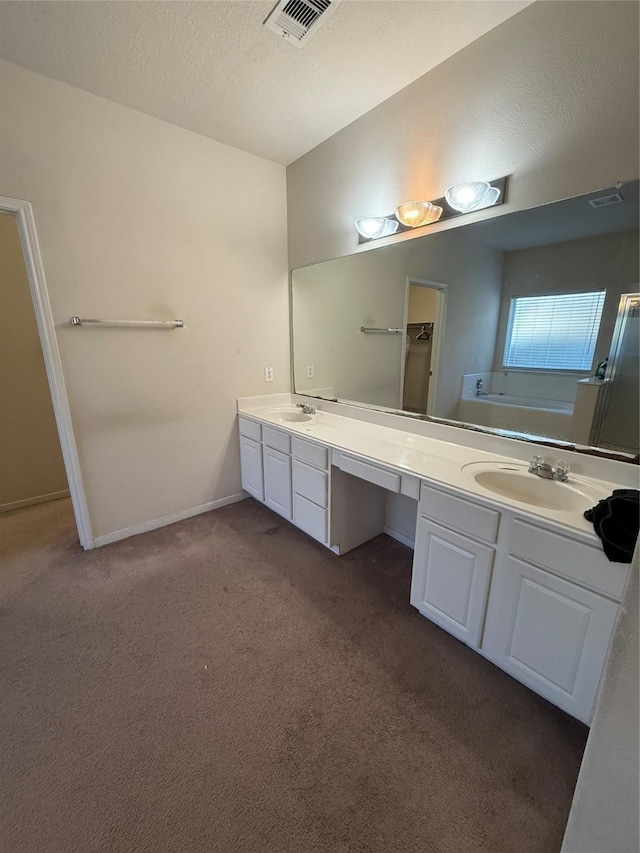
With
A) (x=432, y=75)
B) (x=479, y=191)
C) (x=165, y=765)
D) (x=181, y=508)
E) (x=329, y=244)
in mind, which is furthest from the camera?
(x=181, y=508)

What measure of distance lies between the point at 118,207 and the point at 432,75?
1.87 metres

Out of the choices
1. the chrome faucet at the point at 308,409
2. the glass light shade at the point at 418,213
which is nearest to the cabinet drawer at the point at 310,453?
the chrome faucet at the point at 308,409

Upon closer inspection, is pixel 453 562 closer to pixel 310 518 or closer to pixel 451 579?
pixel 451 579

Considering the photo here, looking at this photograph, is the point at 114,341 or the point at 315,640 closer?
the point at 315,640

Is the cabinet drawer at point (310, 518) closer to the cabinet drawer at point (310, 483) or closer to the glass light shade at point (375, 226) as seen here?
the cabinet drawer at point (310, 483)

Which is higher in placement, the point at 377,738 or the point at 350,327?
the point at 350,327

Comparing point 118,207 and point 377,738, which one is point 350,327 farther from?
point 377,738

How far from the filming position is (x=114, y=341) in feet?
7.16

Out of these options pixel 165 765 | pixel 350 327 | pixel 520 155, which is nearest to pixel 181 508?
pixel 165 765

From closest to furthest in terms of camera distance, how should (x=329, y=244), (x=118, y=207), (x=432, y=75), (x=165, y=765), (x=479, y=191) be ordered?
(x=165, y=765), (x=479, y=191), (x=432, y=75), (x=118, y=207), (x=329, y=244)

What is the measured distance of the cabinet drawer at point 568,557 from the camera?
108 centimetres

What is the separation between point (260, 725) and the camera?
1.28 meters

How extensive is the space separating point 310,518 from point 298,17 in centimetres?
247

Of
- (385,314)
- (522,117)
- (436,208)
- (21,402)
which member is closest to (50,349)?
(21,402)
